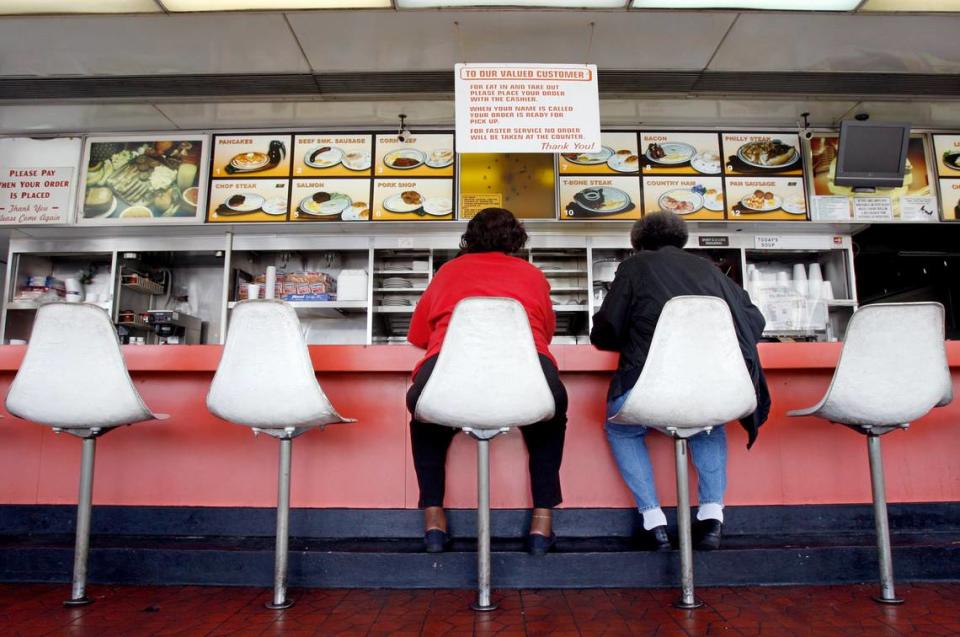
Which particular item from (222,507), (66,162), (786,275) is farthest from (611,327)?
(66,162)

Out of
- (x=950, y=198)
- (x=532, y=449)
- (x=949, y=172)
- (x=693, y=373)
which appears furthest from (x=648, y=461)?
(x=949, y=172)

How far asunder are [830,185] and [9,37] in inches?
222

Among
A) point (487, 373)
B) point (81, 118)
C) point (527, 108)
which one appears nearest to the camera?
point (487, 373)

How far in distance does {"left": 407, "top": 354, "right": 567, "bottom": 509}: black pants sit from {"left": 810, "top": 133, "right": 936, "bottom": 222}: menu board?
3544 millimetres

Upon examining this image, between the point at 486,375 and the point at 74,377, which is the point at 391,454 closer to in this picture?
the point at 486,375

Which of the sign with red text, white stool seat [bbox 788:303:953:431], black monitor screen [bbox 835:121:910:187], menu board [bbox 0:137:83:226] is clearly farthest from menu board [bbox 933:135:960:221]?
menu board [bbox 0:137:83:226]

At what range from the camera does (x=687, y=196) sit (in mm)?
4539

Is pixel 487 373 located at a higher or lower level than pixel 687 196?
lower

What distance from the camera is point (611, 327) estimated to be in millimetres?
2143

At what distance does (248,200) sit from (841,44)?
4.15 m

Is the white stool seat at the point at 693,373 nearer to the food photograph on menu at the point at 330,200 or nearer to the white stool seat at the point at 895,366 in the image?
the white stool seat at the point at 895,366

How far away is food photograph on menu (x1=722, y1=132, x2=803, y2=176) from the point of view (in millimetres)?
4602

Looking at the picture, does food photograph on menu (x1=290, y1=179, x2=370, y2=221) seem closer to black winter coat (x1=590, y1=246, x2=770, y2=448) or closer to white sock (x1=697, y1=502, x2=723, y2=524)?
black winter coat (x1=590, y1=246, x2=770, y2=448)

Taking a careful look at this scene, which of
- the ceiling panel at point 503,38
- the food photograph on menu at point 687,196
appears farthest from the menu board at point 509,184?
the ceiling panel at point 503,38
